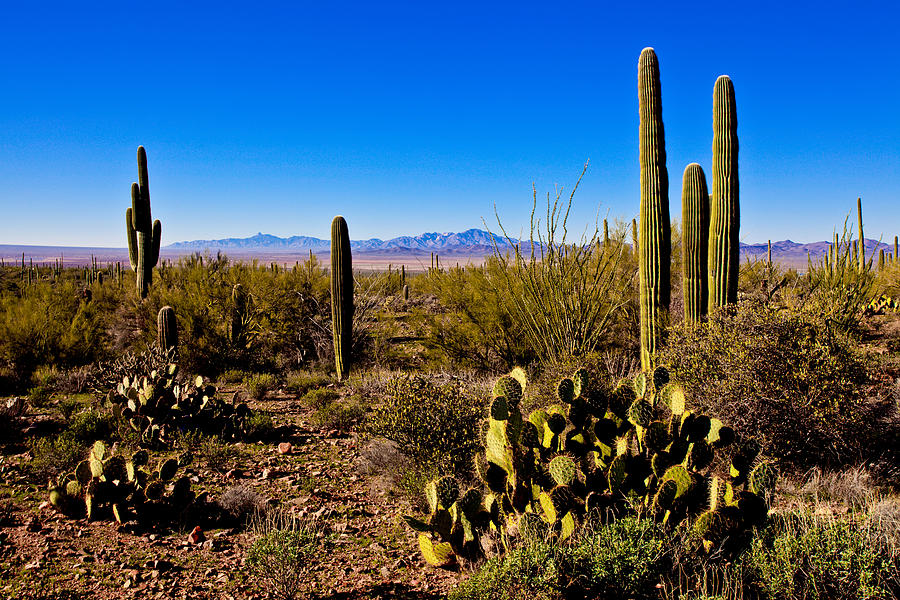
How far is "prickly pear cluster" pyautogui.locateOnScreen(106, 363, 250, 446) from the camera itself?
24.7 ft

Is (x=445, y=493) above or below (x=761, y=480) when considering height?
below

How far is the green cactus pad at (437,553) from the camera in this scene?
4.32 metres

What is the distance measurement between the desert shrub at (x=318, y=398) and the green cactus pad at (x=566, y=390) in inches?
230

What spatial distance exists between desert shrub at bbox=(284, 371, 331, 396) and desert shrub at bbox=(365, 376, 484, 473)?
5009 mm

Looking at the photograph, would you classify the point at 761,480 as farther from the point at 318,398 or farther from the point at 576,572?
the point at 318,398

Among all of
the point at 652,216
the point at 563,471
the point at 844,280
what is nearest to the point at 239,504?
the point at 563,471

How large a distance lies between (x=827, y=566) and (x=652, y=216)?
6.20m

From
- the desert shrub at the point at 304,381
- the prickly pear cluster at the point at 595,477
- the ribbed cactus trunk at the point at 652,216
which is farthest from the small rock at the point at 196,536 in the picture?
the ribbed cactus trunk at the point at 652,216

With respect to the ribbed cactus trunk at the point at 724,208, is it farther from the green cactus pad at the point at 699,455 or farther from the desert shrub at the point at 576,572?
the desert shrub at the point at 576,572

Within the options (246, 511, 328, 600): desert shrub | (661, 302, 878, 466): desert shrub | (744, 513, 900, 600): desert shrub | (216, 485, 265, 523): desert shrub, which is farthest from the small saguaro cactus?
(744, 513, 900, 600): desert shrub

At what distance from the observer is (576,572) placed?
136 inches

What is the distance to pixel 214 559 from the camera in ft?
14.7

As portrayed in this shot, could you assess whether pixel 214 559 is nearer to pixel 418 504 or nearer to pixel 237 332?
pixel 418 504

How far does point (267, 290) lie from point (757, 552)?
12.9 m
